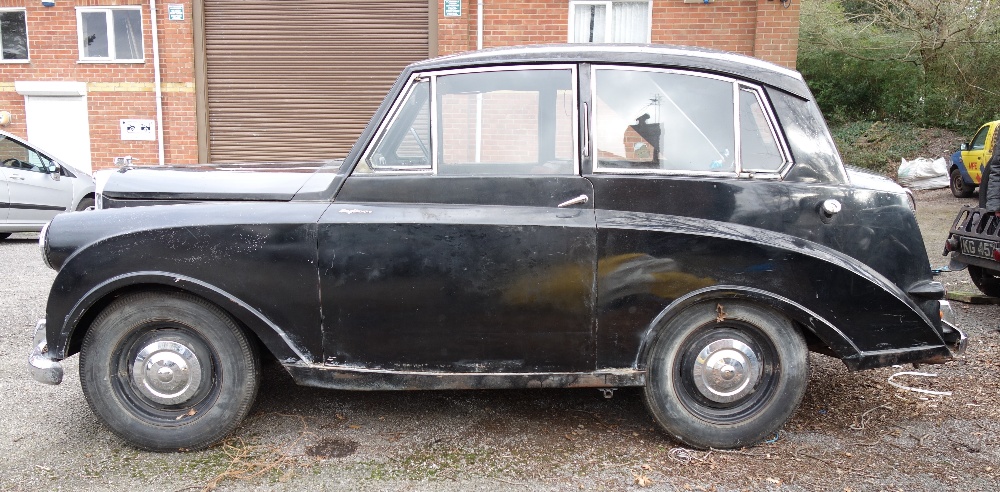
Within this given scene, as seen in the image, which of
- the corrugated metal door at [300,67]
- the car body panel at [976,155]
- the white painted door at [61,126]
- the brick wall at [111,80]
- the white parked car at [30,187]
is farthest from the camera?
the car body panel at [976,155]

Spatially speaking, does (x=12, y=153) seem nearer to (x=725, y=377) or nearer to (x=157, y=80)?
(x=157, y=80)

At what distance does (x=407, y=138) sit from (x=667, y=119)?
4.16 feet

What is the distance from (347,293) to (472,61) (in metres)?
1.27

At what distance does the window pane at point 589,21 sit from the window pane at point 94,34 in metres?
8.55

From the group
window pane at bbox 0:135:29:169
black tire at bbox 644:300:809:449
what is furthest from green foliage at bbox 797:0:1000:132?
window pane at bbox 0:135:29:169

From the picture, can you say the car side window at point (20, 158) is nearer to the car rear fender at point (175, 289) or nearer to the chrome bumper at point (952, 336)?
the car rear fender at point (175, 289)

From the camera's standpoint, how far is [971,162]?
604 inches

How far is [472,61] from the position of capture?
3.44m

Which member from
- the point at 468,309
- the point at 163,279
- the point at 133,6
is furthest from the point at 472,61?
the point at 133,6

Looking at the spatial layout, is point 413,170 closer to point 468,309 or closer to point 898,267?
point 468,309

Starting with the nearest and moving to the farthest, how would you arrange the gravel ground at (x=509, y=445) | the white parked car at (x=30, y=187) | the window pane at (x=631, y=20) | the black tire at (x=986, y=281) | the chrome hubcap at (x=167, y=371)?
the gravel ground at (x=509, y=445) → the chrome hubcap at (x=167, y=371) → the black tire at (x=986, y=281) → the white parked car at (x=30, y=187) → the window pane at (x=631, y=20)

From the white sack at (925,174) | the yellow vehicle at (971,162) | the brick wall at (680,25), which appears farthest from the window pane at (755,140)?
the white sack at (925,174)

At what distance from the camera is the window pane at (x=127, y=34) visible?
12773 mm

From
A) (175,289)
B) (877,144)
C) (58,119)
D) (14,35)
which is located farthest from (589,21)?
(877,144)
